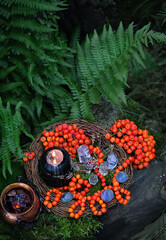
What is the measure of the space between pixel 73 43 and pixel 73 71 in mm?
402

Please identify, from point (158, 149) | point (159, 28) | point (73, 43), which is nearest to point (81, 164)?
point (158, 149)

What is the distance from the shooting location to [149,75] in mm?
4844

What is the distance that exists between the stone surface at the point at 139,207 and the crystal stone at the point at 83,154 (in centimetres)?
64

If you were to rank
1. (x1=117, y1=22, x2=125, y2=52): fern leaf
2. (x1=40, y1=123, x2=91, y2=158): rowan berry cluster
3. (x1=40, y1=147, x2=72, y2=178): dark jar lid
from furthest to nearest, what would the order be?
(x1=117, y1=22, x2=125, y2=52): fern leaf
(x1=40, y1=123, x2=91, y2=158): rowan berry cluster
(x1=40, y1=147, x2=72, y2=178): dark jar lid

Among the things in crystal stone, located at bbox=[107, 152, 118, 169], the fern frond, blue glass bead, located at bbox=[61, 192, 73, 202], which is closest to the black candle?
blue glass bead, located at bbox=[61, 192, 73, 202]

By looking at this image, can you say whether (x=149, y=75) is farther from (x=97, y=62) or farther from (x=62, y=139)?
(x=62, y=139)

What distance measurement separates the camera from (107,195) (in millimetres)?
2697

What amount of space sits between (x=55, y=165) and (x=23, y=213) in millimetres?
541

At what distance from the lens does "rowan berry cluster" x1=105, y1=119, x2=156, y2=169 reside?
9.86 ft

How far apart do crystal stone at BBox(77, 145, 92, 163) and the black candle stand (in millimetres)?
255

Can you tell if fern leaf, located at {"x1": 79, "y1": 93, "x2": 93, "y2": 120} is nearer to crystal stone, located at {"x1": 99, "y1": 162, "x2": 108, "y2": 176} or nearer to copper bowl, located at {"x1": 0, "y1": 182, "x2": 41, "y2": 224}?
crystal stone, located at {"x1": 99, "y1": 162, "x2": 108, "y2": 176}

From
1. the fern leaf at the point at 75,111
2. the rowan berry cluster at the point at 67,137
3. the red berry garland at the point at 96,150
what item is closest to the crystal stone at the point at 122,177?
the red berry garland at the point at 96,150

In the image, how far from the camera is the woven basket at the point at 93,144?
275cm

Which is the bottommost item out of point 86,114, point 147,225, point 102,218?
point 147,225
